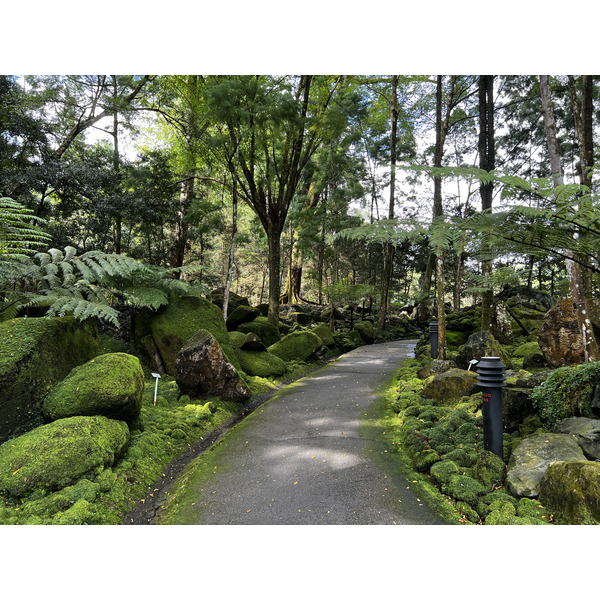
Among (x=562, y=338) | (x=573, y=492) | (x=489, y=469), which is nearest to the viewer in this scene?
(x=573, y=492)

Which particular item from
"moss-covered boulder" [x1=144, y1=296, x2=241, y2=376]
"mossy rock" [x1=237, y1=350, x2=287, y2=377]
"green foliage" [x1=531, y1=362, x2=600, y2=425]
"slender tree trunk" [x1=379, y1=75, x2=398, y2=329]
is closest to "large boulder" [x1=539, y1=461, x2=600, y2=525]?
"green foliage" [x1=531, y1=362, x2=600, y2=425]

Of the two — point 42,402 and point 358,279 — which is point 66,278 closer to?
point 42,402

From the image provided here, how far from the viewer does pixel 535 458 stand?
2.42 metres

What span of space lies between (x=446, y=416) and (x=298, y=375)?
11.8 ft

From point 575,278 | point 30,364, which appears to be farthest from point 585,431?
point 30,364

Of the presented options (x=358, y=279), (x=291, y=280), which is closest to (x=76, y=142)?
(x=291, y=280)

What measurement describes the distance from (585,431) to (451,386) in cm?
167

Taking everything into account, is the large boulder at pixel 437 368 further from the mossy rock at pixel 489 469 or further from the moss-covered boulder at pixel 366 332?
the moss-covered boulder at pixel 366 332

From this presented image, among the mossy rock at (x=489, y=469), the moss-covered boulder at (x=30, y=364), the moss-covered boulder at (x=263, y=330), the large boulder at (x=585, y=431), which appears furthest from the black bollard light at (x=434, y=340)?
the moss-covered boulder at (x=30, y=364)

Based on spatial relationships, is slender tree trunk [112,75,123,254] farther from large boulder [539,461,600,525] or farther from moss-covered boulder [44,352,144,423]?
large boulder [539,461,600,525]

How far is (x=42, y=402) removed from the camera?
2816 mm

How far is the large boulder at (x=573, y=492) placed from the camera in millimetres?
1914

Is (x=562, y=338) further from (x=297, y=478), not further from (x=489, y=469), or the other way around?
(x=297, y=478)

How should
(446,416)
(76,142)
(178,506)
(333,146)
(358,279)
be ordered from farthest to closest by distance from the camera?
(358,279) < (333,146) < (76,142) < (446,416) < (178,506)
